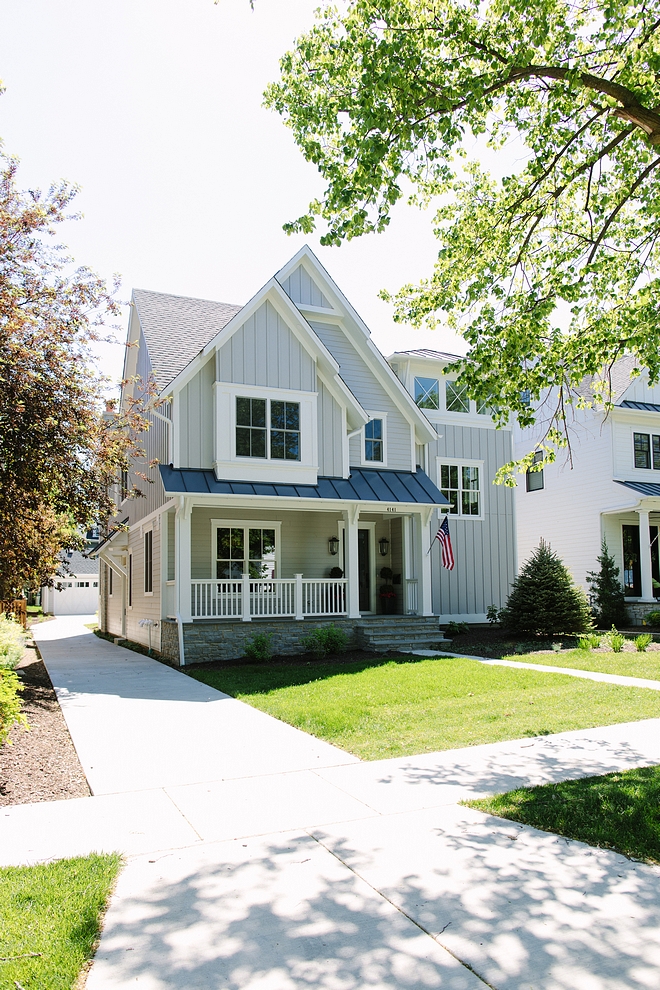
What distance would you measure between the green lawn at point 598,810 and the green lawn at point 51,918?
286cm

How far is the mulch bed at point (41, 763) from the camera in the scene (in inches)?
241

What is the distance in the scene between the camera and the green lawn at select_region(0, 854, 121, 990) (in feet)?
10.5

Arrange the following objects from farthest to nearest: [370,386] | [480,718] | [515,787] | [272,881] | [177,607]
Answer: [370,386]
[177,607]
[480,718]
[515,787]
[272,881]

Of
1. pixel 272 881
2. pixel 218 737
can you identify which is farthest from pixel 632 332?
pixel 272 881

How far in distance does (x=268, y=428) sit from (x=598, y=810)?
12395 millimetres

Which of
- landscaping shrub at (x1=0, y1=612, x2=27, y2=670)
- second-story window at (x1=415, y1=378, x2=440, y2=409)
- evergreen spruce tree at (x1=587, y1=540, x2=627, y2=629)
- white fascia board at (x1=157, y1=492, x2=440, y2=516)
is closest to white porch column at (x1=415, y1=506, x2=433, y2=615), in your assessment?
white fascia board at (x1=157, y1=492, x2=440, y2=516)

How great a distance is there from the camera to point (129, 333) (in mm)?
22062

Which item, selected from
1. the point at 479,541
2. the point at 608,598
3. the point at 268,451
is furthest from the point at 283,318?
the point at 608,598


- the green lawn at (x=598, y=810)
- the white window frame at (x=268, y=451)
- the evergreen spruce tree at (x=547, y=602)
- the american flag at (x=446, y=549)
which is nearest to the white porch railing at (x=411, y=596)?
the american flag at (x=446, y=549)

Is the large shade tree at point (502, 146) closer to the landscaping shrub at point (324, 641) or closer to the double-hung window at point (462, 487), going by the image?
the landscaping shrub at point (324, 641)

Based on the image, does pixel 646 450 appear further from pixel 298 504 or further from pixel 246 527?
pixel 246 527

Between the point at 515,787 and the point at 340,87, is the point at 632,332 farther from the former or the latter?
the point at 515,787

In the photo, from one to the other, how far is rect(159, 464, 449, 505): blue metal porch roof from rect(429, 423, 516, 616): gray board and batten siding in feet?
7.88

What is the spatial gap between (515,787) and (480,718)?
3.04 meters
